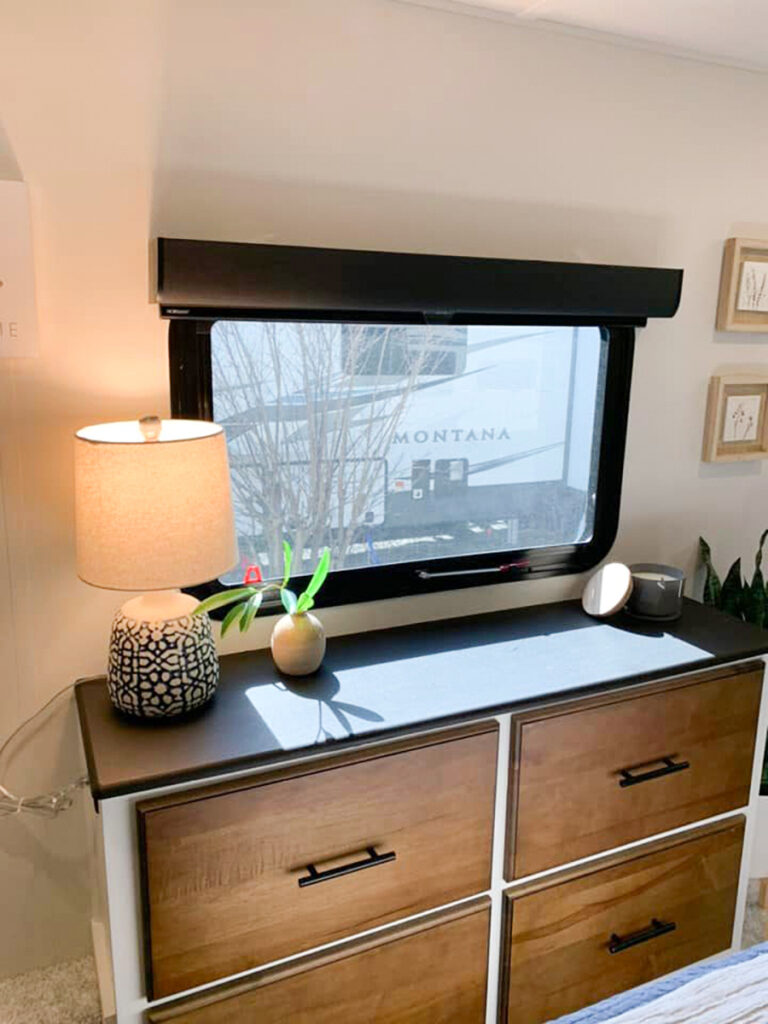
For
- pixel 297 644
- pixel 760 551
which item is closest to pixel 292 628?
pixel 297 644

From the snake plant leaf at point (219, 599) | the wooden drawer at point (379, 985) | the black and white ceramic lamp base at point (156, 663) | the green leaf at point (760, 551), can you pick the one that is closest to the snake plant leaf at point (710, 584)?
the green leaf at point (760, 551)

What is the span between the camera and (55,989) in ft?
5.96

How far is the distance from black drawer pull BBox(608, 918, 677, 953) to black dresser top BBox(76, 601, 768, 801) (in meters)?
0.60

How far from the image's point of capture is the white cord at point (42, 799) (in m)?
1.68

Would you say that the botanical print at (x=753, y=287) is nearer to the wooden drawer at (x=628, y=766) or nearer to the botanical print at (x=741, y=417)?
the botanical print at (x=741, y=417)

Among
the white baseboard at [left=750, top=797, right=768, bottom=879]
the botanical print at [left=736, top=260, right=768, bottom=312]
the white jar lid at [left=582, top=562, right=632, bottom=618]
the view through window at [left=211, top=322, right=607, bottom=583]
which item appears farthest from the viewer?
the botanical print at [left=736, top=260, right=768, bottom=312]

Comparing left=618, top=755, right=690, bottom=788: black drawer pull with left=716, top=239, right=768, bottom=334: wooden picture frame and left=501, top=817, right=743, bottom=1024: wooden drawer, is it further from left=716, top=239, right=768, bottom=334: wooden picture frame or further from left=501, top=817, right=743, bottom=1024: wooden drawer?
left=716, top=239, right=768, bottom=334: wooden picture frame

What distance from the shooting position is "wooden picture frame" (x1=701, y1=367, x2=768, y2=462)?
221cm

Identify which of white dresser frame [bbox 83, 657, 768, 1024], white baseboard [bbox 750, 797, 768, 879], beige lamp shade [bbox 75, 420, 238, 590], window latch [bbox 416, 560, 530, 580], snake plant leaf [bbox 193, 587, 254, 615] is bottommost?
white baseboard [bbox 750, 797, 768, 879]

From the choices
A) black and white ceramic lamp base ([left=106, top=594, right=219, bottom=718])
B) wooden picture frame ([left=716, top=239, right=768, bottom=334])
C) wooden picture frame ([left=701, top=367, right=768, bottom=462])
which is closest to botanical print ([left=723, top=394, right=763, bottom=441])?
wooden picture frame ([left=701, top=367, right=768, bottom=462])

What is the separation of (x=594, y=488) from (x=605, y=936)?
1.05m

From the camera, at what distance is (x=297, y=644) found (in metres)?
1.63

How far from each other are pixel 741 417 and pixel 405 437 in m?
0.99

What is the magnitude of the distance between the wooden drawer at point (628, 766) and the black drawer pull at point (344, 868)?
28 cm
